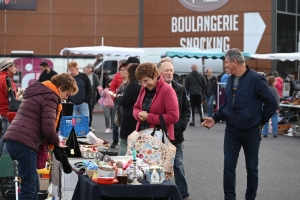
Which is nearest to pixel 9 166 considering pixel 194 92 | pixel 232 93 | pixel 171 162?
pixel 171 162

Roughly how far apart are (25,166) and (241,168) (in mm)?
6188

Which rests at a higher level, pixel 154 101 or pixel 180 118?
pixel 154 101

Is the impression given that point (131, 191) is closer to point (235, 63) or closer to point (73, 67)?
point (235, 63)

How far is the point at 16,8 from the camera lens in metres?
40.7

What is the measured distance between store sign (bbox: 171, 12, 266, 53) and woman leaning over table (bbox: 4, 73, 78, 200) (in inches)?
1265

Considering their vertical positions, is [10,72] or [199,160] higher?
[10,72]

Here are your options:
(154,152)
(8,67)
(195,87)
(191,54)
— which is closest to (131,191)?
(154,152)

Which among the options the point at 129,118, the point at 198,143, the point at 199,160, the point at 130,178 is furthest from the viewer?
the point at 198,143

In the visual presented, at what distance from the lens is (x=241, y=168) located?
12.9 metres

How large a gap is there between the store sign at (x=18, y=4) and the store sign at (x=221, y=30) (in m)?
8.88

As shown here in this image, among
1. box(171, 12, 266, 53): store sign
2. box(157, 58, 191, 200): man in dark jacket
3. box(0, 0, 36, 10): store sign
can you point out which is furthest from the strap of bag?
box(0, 0, 36, 10): store sign

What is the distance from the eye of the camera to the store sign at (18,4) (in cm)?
4047

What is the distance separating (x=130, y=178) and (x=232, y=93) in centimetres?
234

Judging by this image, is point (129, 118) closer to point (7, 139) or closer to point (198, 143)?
point (7, 139)
